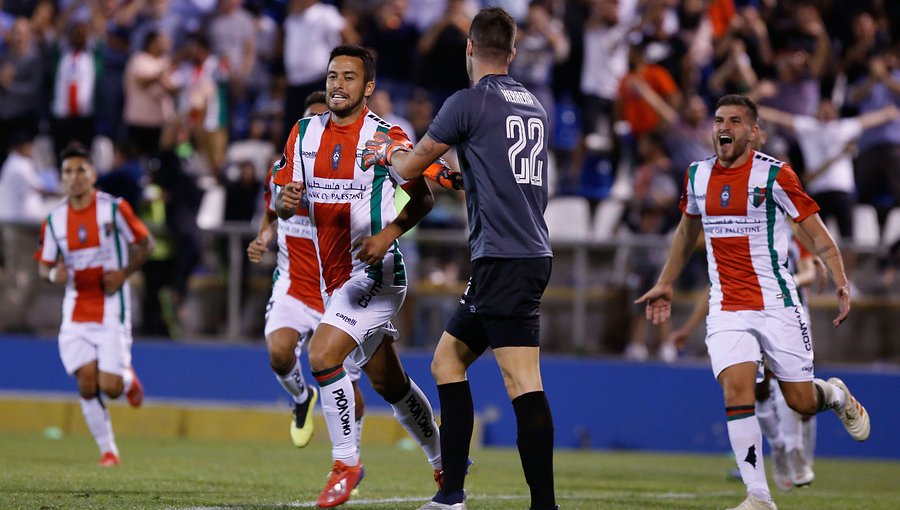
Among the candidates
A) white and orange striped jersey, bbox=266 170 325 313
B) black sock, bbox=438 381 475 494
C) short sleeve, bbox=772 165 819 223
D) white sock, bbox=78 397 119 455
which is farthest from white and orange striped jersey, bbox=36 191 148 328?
short sleeve, bbox=772 165 819 223

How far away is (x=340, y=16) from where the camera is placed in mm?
17547

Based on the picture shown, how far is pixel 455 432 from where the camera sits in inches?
264

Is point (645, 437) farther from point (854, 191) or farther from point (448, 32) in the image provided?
point (448, 32)

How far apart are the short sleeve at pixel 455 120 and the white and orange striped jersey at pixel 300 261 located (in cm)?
313

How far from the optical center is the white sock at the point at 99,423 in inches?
424

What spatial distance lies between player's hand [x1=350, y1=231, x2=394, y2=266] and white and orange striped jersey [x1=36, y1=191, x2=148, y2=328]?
474cm

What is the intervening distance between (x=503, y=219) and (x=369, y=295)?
122 cm

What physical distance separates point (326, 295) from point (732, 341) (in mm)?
A: 2487

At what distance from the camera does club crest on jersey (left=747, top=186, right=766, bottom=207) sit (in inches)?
314

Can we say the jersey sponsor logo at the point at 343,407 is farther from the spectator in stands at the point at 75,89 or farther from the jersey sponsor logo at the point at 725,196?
the spectator in stands at the point at 75,89

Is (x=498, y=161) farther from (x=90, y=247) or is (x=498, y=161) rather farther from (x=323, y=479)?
(x=90, y=247)

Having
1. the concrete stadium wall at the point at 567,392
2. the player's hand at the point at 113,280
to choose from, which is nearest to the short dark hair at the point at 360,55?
the player's hand at the point at 113,280

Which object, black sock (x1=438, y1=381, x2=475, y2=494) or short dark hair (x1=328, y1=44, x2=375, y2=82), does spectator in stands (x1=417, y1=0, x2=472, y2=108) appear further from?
black sock (x1=438, y1=381, x2=475, y2=494)

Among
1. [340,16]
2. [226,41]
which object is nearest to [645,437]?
[340,16]
